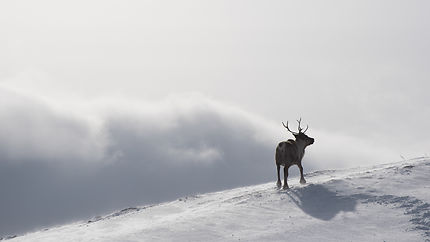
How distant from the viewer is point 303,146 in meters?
26.5

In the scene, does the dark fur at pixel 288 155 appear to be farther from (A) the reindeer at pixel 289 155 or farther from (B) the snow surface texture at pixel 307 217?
(B) the snow surface texture at pixel 307 217

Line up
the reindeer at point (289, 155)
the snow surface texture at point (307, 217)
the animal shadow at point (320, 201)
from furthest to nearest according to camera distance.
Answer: the reindeer at point (289, 155) → the animal shadow at point (320, 201) → the snow surface texture at point (307, 217)

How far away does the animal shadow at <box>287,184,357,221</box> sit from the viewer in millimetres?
19828

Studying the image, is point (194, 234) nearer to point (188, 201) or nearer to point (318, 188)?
point (318, 188)

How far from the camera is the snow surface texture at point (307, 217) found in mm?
17672

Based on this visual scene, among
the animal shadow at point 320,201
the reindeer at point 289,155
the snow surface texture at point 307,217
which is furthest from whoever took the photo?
the reindeer at point 289,155

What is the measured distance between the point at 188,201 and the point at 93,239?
Answer: 882 cm

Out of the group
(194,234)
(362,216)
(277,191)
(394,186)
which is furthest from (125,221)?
(394,186)

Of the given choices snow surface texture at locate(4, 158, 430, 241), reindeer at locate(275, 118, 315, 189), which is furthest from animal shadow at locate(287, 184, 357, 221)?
reindeer at locate(275, 118, 315, 189)

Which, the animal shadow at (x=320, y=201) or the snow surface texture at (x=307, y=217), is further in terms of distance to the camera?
the animal shadow at (x=320, y=201)

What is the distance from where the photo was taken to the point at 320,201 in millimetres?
21094

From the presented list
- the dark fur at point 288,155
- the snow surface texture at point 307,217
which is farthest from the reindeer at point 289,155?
the snow surface texture at point 307,217

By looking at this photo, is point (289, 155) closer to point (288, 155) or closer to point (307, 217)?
point (288, 155)

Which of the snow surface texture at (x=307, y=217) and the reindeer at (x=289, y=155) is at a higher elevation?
the reindeer at (x=289, y=155)
